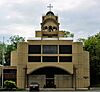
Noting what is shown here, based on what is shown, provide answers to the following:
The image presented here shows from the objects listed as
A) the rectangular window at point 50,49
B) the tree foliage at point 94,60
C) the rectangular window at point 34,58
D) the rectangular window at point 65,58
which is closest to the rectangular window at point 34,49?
the rectangular window at point 34,58

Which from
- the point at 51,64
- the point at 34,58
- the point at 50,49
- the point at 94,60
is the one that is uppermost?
the point at 50,49

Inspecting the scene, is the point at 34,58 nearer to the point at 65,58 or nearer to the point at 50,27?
Result: the point at 65,58

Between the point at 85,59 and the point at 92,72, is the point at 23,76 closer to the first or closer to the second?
the point at 85,59

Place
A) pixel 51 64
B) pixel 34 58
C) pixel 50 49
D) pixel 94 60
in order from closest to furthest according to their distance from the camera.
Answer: pixel 51 64, pixel 34 58, pixel 50 49, pixel 94 60

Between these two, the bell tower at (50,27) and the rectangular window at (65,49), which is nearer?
the rectangular window at (65,49)

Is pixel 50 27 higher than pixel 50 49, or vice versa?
pixel 50 27

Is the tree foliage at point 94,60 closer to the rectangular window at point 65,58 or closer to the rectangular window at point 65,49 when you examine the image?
the rectangular window at point 65,49

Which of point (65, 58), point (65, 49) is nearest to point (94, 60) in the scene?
point (65, 49)

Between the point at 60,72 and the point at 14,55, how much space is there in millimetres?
11571

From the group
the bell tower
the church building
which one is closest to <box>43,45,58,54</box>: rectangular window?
the church building

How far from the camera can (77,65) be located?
72.3 metres

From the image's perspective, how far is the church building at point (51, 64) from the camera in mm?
70562

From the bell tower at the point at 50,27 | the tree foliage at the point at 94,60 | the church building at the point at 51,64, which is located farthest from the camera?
the tree foliage at the point at 94,60

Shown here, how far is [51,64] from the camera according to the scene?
70.3m
